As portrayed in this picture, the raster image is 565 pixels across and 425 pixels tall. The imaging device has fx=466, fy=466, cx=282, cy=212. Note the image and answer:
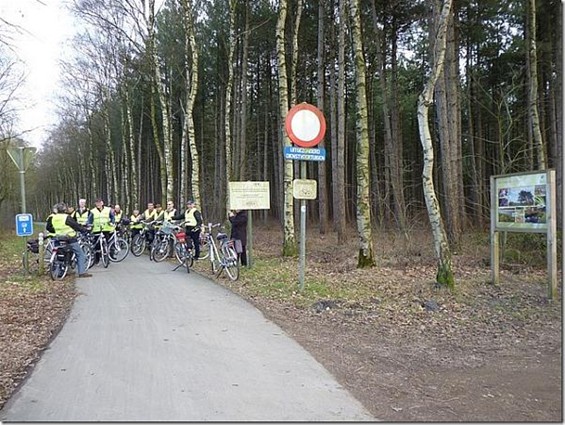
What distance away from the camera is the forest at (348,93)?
537 inches

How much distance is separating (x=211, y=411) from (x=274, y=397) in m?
0.58

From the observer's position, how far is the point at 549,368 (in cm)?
492

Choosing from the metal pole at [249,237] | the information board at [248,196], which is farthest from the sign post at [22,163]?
the metal pole at [249,237]

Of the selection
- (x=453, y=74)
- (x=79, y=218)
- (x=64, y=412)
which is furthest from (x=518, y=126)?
(x=64, y=412)

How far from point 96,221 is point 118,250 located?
54.7 inches

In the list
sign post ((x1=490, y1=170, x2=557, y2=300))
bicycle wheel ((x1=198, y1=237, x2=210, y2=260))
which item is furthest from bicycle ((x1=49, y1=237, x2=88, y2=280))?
sign post ((x1=490, y1=170, x2=557, y2=300))

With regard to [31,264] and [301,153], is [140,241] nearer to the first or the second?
[31,264]

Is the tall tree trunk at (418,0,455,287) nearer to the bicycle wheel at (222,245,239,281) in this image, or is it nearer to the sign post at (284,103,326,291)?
the sign post at (284,103,326,291)

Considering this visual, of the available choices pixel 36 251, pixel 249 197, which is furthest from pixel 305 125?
pixel 36 251

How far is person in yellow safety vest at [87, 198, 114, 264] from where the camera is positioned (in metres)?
14.1

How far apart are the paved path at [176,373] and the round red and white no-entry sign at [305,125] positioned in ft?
10.8

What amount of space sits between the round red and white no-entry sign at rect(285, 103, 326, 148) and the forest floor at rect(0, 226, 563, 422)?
9.39ft

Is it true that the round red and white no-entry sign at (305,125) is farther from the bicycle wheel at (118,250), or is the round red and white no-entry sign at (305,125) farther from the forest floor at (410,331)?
the bicycle wheel at (118,250)

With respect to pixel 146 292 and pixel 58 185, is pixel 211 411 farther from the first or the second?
pixel 58 185
